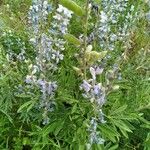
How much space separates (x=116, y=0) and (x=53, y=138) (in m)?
1.01

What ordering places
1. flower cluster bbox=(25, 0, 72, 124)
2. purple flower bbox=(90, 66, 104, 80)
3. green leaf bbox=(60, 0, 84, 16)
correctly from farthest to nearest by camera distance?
1. flower cluster bbox=(25, 0, 72, 124)
2. purple flower bbox=(90, 66, 104, 80)
3. green leaf bbox=(60, 0, 84, 16)

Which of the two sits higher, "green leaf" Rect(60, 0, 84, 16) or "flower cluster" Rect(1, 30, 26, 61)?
"flower cluster" Rect(1, 30, 26, 61)

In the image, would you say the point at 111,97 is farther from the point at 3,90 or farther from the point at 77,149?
the point at 3,90

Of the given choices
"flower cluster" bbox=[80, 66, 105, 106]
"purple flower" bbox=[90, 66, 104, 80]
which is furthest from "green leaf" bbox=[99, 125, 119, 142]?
"purple flower" bbox=[90, 66, 104, 80]

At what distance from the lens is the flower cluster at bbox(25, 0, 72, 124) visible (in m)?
2.46

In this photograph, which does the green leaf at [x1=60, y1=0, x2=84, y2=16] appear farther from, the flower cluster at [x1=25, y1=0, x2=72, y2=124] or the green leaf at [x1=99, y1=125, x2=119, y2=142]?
the green leaf at [x1=99, y1=125, x2=119, y2=142]

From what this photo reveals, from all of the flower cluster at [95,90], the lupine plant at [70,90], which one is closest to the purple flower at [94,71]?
the flower cluster at [95,90]

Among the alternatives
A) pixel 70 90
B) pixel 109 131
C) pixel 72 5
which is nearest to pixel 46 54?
pixel 70 90

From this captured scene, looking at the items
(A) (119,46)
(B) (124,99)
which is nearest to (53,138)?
(B) (124,99)

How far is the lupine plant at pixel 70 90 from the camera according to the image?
249 cm

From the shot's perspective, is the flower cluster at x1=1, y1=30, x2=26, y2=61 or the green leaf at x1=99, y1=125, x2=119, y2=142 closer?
the green leaf at x1=99, y1=125, x2=119, y2=142

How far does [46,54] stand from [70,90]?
0.88 ft

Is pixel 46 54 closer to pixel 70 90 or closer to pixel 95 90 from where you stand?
pixel 70 90

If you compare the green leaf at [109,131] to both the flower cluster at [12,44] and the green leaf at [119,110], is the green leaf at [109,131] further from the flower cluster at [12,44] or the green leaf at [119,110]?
the flower cluster at [12,44]
